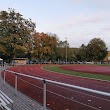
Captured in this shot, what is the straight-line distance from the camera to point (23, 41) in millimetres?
69312

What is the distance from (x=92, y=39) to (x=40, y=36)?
31463 mm

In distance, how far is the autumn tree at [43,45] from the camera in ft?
273

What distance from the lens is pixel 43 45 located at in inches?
3524

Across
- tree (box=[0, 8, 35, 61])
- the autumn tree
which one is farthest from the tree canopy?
tree (box=[0, 8, 35, 61])

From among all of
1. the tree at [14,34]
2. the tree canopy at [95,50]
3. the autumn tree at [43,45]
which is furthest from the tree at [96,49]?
the tree at [14,34]

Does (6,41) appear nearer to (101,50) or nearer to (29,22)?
(29,22)

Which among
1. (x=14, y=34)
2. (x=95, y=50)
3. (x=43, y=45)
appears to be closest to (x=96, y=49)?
(x=95, y=50)

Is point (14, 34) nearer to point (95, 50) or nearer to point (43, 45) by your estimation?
point (43, 45)

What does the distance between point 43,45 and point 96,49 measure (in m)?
27.3

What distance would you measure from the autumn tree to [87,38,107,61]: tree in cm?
2016

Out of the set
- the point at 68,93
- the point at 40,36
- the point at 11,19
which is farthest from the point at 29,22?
the point at 68,93

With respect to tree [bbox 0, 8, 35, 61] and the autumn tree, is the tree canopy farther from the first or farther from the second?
tree [bbox 0, 8, 35, 61]

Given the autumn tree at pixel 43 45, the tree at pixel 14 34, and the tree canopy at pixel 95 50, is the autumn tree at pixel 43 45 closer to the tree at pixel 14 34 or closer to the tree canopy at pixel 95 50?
the tree at pixel 14 34

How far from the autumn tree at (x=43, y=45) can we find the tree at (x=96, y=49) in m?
20.2
